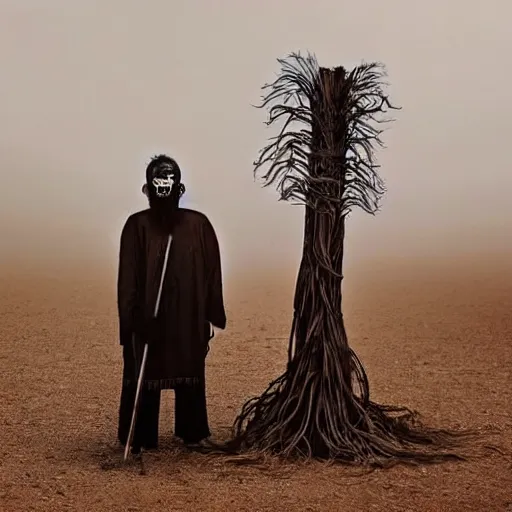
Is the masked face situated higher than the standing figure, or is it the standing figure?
the masked face

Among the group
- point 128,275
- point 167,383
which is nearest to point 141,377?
point 167,383

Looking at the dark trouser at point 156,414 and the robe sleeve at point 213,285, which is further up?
the robe sleeve at point 213,285

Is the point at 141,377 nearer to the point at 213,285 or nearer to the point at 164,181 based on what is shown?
the point at 213,285

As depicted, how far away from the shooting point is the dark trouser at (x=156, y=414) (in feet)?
17.3

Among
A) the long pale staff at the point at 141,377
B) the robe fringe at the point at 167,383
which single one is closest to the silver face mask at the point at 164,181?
the long pale staff at the point at 141,377

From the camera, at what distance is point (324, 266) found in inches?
200

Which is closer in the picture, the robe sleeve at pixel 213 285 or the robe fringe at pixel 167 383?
the robe fringe at pixel 167 383

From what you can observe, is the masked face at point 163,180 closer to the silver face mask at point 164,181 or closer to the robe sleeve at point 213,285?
the silver face mask at point 164,181

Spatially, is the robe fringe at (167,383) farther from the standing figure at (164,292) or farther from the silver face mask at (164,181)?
the silver face mask at (164,181)

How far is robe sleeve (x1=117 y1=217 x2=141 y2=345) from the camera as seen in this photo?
5.16m

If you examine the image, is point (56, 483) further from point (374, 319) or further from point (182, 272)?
point (374, 319)

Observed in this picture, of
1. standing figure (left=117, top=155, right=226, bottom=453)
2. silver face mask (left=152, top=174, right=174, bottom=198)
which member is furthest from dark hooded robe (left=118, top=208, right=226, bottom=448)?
silver face mask (left=152, top=174, right=174, bottom=198)

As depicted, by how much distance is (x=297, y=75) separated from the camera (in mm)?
5145

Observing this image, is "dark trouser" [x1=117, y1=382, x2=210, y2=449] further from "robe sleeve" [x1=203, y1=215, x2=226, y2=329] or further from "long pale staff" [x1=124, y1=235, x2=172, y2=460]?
"robe sleeve" [x1=203, y1=215, x2=226, y2=329]
